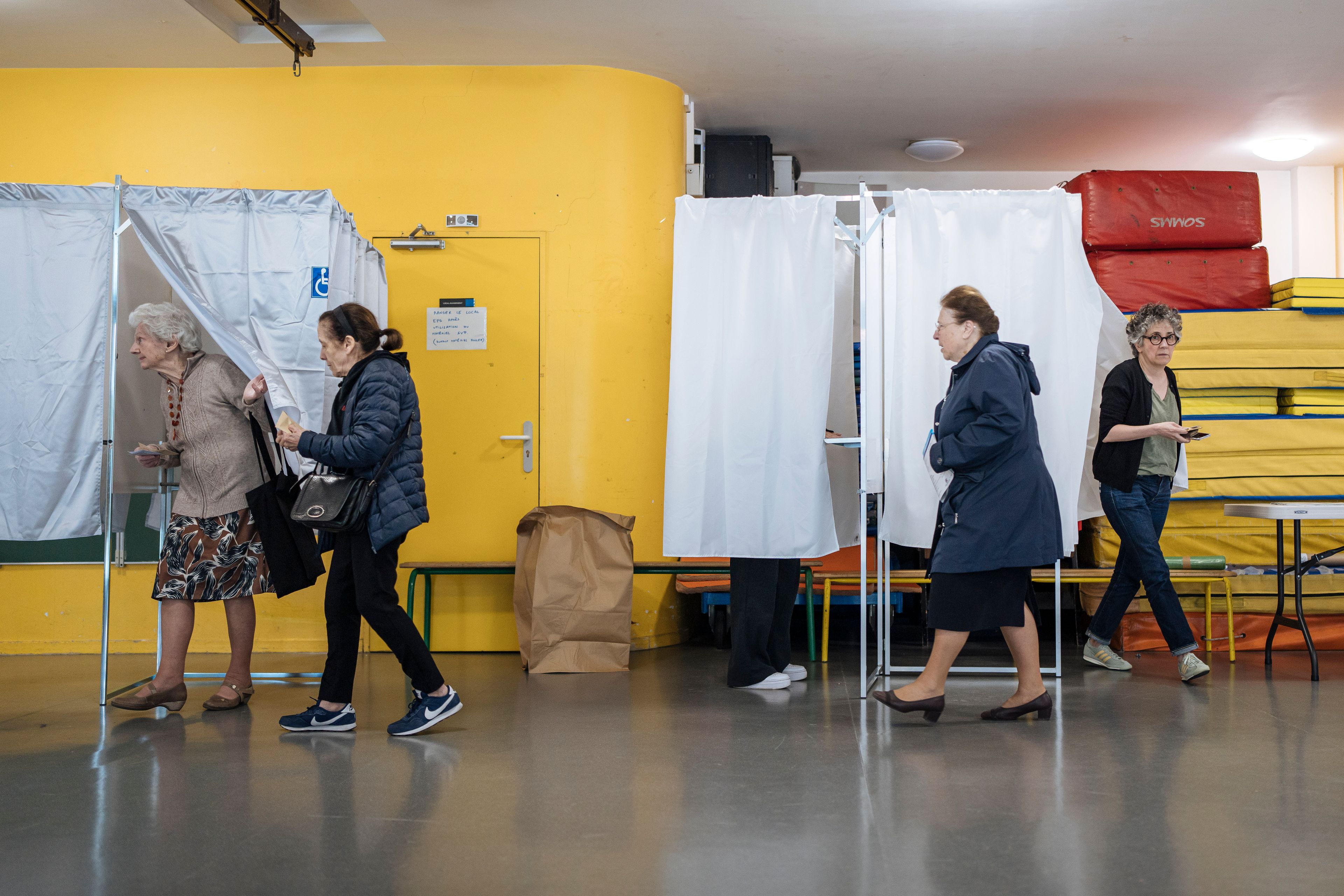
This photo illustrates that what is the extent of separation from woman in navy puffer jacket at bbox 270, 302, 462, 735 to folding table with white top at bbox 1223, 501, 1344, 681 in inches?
134

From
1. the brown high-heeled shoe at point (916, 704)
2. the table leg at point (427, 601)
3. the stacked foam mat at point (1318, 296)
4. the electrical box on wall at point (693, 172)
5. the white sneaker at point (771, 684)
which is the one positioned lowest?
the white sneaker at point (771, 684)

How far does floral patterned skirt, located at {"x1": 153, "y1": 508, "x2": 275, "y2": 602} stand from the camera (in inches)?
142

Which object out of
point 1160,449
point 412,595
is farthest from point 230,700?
point 1160,449

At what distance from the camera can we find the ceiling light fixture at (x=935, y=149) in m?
6.54

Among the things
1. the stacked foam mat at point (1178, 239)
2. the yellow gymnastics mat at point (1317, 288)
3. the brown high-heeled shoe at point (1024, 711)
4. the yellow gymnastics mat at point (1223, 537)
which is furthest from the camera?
the stacked foam mat at point (1178, 239)

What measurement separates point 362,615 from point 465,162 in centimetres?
291

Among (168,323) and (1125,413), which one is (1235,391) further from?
(168,323)

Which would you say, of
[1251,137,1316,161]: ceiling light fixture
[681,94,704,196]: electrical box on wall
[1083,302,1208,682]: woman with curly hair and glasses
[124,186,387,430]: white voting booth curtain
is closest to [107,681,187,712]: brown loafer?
[124,186,387,430]: white voting booth curtain

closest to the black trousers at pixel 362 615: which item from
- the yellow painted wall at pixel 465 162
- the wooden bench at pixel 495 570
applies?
the wooden bench at pixel 495 570

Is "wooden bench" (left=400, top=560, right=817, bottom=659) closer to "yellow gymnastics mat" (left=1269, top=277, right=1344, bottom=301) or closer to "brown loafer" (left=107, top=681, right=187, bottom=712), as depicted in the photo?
"brown loafer" (left=107, top=681, right=187, bottom=712)

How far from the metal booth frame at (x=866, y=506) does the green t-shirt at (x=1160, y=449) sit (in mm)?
669

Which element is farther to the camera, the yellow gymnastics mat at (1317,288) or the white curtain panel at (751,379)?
the yellow gymnastics mat at (1317,288)

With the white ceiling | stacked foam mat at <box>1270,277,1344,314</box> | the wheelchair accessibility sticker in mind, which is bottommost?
the wheelchair accessibility sticker

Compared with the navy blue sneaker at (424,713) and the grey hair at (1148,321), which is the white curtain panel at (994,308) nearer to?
the grey hair at (1148,321)
